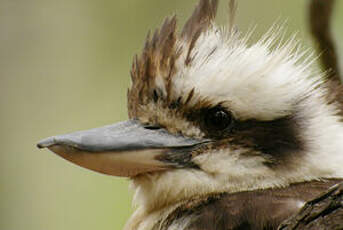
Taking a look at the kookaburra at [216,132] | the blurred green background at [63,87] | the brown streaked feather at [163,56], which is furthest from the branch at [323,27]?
the blurred green background at [63,87]

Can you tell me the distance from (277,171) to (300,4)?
7.57 feet

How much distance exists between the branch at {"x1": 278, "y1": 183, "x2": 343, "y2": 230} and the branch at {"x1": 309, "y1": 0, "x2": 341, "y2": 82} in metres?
1.15

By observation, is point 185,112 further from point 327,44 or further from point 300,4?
point 300,4

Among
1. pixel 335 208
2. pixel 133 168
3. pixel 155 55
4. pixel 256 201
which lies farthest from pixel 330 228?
pixel 155 55

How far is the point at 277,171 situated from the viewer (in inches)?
112

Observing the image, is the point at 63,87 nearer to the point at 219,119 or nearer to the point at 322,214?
the point at 219,119

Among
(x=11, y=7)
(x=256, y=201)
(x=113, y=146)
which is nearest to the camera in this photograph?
(x=256, y=201)

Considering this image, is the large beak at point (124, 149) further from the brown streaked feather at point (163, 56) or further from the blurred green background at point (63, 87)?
the blurred green background at point (63, 87)

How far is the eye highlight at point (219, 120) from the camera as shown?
9.61 ft

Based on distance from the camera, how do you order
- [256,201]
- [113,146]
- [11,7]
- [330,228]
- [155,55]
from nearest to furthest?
[330,228] → [256,201] → [113,146] → [155,55] → [11,7]

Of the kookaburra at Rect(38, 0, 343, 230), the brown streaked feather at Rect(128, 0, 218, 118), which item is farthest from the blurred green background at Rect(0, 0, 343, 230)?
the kookaburra at Rect(38, 0, 343, 230)

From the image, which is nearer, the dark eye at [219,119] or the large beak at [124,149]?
the large beak at [124,149]

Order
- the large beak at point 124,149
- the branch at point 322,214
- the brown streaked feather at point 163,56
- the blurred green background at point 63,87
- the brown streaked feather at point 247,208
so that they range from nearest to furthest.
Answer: the branch at point 322,214
the brown streaked feather at point 247,208
the large beak at point 124,149
the brown streaked feather at point 163,56
the blurred green background at point 63,87

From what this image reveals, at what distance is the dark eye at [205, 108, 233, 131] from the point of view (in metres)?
2.93
